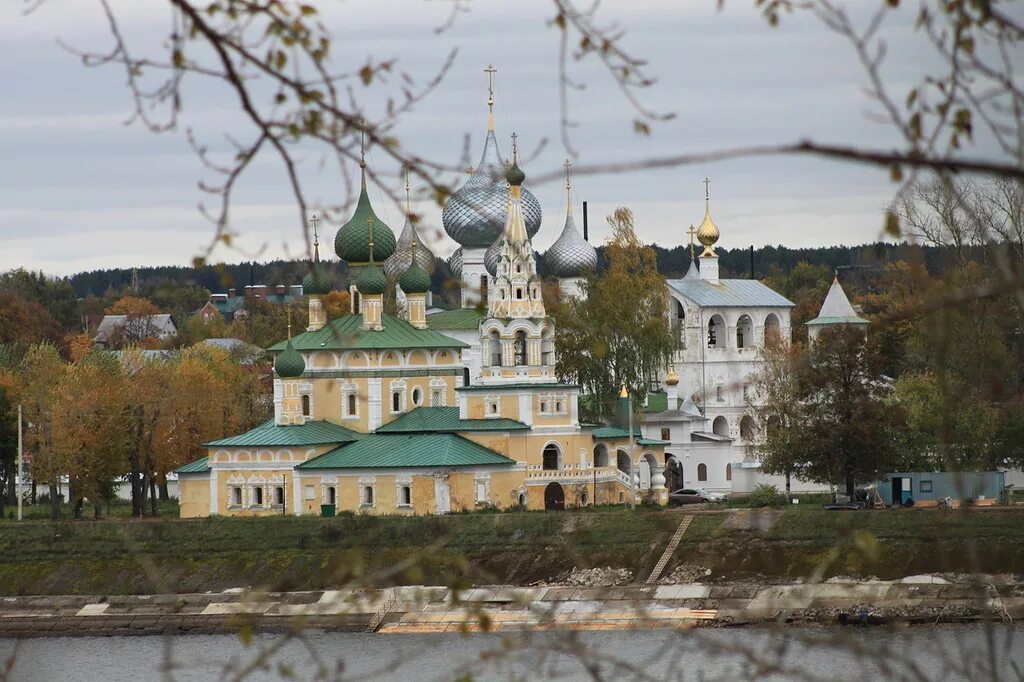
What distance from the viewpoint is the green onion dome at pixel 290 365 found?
44219 millimetres

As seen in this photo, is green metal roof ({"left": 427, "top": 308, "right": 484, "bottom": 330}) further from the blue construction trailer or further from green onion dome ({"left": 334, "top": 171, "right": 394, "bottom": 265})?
the blue construction trailer

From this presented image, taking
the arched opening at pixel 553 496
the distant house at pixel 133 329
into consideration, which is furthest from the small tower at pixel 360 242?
the distant house at pixel 133 329

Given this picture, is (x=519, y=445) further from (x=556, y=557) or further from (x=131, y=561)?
(x=131, y=561)

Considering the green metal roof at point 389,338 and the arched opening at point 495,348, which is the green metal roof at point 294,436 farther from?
the arched opening at point 495,348

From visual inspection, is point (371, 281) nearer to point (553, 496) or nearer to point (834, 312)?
point (553, 496)

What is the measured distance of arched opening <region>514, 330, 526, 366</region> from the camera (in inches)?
1674

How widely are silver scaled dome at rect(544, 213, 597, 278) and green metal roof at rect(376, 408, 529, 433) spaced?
10490 mm

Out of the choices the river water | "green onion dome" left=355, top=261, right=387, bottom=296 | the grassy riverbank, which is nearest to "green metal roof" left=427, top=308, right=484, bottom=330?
"green onion dome" left=355, top=261, right=387, bottom=296

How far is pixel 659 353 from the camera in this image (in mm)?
49594

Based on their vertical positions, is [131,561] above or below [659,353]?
below

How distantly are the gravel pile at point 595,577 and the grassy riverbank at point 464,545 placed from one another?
0.19m

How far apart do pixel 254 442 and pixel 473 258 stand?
37.2 ft

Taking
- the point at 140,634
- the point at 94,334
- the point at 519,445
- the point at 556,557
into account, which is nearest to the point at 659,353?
the point at 519,445

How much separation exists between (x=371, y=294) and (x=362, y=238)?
4.78ft
